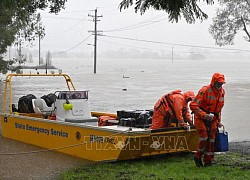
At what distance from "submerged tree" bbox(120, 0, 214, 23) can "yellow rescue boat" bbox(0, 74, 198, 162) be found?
11.3 ft

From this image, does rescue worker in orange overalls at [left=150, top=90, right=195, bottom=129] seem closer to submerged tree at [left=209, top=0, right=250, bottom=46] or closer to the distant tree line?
the distant tree line

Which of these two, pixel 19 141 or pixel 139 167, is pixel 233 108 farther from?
pixel 139 167

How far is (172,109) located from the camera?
8469mm

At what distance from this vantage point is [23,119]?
10.7m

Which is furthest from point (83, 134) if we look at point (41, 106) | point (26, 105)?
point (26, 105)

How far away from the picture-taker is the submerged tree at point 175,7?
15.6 ft

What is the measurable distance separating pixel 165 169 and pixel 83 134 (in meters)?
1.83

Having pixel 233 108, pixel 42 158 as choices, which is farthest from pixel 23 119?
pixel 233 108

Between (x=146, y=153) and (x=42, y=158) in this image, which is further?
(x=42, y=158)

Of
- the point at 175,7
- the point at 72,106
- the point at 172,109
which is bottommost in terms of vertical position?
the point at 72,106

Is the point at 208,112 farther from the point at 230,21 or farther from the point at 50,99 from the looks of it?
the point at 230,21

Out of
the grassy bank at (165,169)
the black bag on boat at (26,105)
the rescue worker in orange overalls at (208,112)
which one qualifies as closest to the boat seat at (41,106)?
the black bag on boat at (26,105)

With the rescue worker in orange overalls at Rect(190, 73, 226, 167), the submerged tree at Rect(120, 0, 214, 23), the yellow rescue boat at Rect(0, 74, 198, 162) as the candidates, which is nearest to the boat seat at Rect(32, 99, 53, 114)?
the yellow rescue boat at Rect(0, 74, 198, 162)

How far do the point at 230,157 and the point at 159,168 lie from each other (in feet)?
5.28
